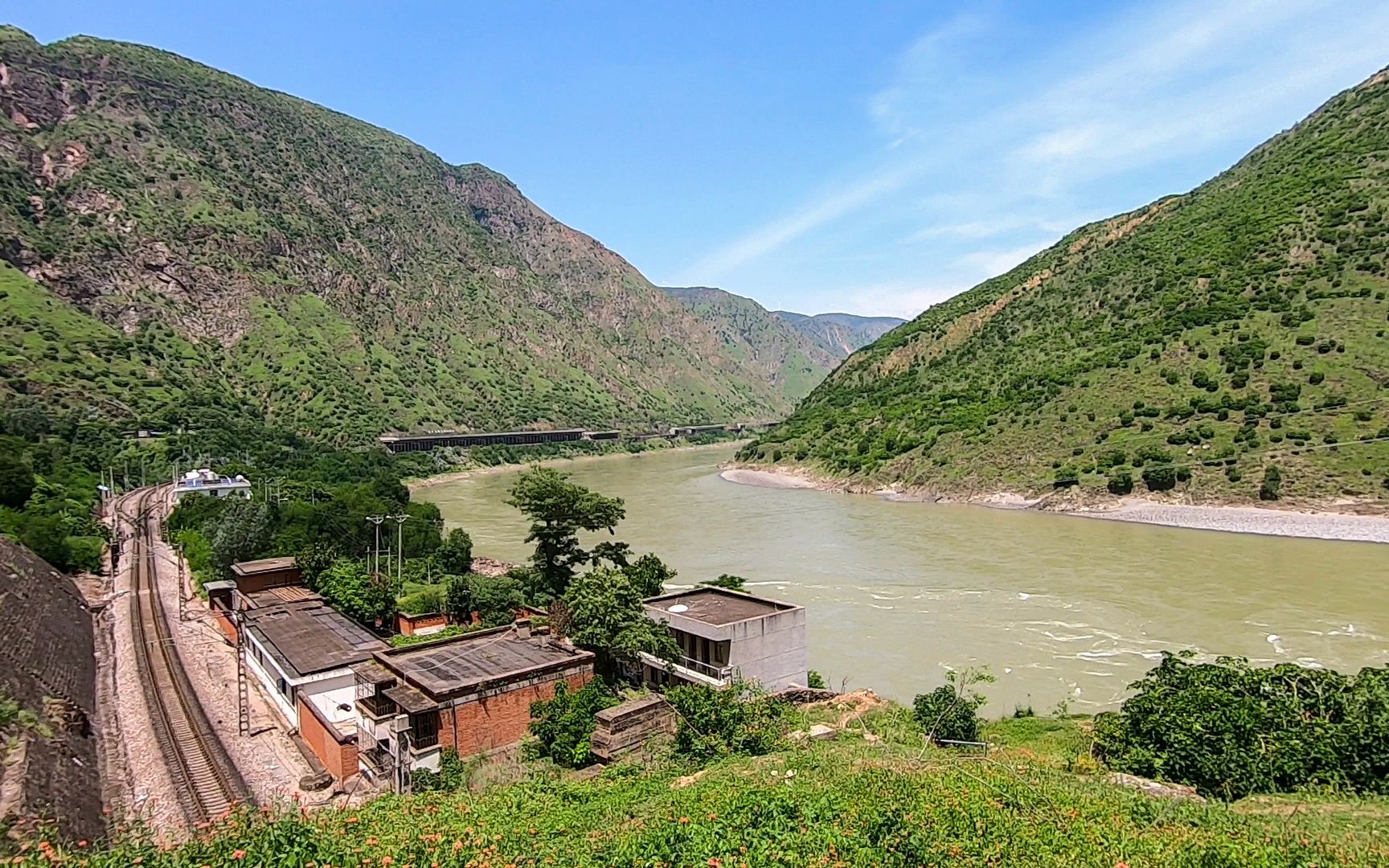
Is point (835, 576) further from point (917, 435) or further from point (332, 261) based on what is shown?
point (332, 261)

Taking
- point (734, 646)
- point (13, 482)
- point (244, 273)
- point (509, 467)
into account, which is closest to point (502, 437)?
point (509, 467)

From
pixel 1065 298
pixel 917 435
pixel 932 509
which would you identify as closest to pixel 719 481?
pixel 917 435

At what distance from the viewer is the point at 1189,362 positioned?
54.7 m

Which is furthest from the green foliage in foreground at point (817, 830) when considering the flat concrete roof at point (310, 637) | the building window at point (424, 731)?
the flat concrete roof at point (310, 637)

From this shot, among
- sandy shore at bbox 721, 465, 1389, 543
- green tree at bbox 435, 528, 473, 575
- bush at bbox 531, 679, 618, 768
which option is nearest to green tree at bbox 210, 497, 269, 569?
green tree at bbox 435, 528, 473, 575

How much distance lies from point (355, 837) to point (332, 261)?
4930 inches

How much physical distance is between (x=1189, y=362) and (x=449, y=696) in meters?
56.9

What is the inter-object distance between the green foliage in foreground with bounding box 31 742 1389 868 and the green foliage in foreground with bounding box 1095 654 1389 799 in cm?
217

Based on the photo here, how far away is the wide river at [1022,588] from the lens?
69.1 feet

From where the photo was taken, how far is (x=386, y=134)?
172000mm

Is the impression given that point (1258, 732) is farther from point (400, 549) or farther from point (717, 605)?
point (400, 549)

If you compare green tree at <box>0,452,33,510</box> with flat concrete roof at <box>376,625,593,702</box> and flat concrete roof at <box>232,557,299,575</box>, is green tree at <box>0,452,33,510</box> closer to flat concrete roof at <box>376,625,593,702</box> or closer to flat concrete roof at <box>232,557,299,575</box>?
flat concrete roof at <box>232,557,299,575</box>

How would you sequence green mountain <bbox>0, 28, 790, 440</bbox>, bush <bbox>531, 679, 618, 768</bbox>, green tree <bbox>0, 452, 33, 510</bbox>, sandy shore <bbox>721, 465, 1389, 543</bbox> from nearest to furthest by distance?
bush <bbox>531, 679, 618, 768</bbox>, green tree <bbox>0, 452, 33, 510</bbox>, sandy shore <bbox>721, 465, 1389, 543</bbox>, green mountain <bbox>0, 28, 790, 440</bbox>

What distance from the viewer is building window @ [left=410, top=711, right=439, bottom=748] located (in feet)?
45.4
